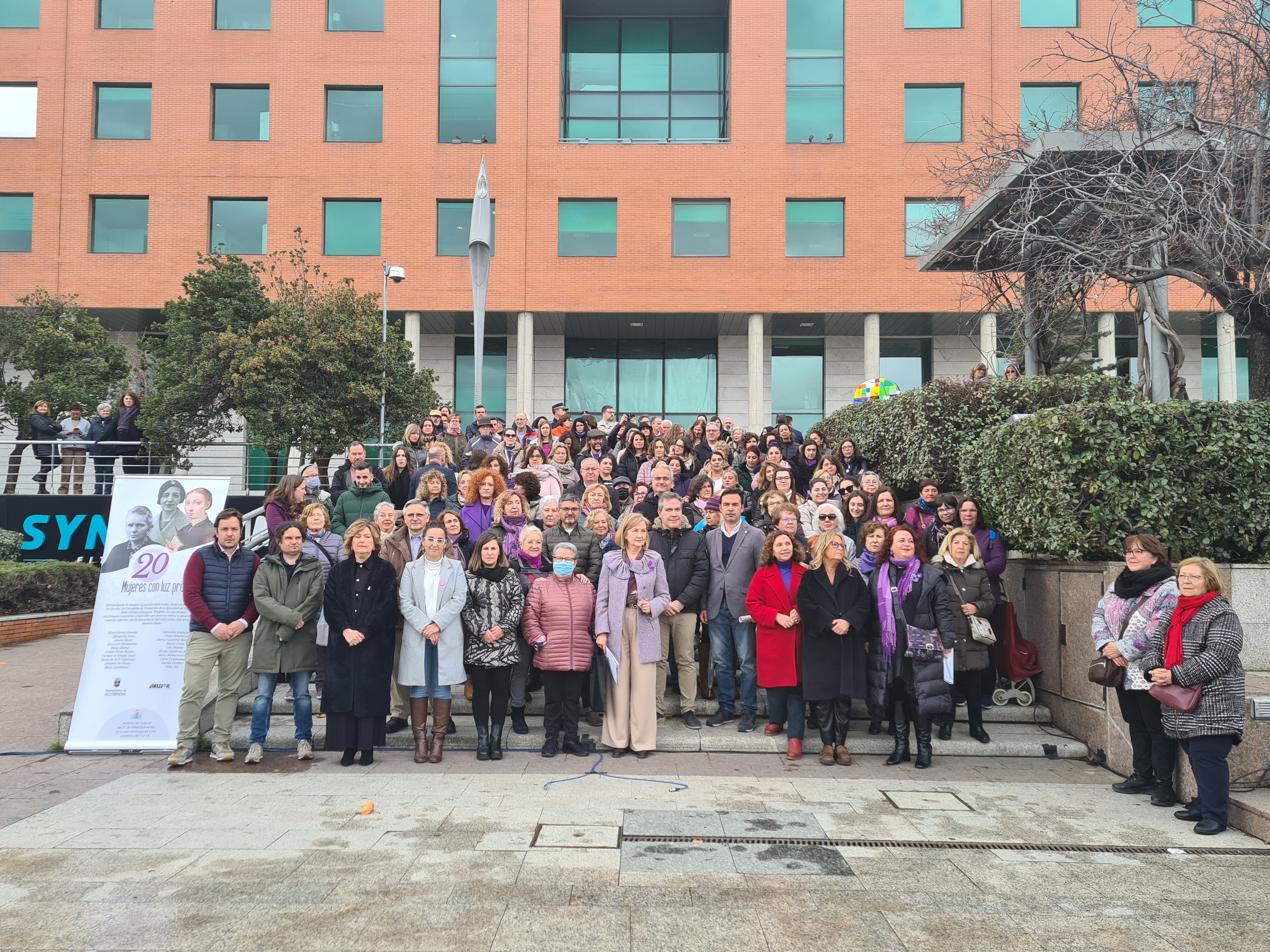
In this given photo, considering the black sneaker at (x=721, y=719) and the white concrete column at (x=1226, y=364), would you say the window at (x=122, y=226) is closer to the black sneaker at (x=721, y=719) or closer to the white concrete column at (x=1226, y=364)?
the black sneaker at (x=721, y=719)

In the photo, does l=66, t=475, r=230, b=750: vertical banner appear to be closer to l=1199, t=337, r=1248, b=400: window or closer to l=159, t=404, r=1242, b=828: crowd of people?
l=159, t=404, r=1242, b=828: crowd of people

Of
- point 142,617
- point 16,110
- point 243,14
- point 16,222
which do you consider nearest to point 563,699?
point 142,617

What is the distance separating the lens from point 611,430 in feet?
51.4

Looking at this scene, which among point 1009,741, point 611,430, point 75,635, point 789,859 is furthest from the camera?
point 611,430

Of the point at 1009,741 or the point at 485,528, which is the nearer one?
the point at 1009,741

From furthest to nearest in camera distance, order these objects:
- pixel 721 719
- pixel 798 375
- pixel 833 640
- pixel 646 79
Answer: pixel 798 375, pixel 646 79, pixel 721 719, pixel 833 640

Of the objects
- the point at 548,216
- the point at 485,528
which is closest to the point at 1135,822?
the point at 485,528

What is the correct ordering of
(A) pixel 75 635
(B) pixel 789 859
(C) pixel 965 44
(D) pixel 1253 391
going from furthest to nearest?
1. (C) pixel 965 44
2. (A) pixel 75 635
3. (D) pixel 1253 391
4. (B) pixel 789 859

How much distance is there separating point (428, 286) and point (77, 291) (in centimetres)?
937

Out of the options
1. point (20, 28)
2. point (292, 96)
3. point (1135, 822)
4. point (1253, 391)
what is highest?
point (20, 28)

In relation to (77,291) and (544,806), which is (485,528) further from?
(77,291)

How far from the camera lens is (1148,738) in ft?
22.5

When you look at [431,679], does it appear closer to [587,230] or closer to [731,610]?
[731,610]

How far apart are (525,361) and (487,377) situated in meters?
2.34
